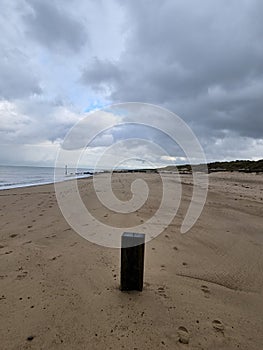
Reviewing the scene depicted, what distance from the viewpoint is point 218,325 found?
247 cm

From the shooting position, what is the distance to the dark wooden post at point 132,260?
282 cm

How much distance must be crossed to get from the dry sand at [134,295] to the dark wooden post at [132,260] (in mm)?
125

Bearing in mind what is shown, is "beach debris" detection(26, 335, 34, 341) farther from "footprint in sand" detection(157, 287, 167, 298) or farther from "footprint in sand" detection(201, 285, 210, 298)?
"footprint in sand" detection(201, 285, 210, 298)

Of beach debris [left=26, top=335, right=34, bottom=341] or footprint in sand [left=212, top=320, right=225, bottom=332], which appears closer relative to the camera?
beach debris [left=26, top=335, right=34, bottom=341]

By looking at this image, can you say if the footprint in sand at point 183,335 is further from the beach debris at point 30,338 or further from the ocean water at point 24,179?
the ocean water at point 24,179

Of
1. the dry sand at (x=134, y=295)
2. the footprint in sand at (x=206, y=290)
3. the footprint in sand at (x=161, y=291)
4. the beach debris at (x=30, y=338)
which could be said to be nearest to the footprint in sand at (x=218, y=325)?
the dry sand at (x=134, y=295)

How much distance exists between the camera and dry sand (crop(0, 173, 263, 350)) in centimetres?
229

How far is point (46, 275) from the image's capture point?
135 inches

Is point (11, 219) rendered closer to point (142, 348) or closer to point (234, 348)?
point (142, 348)

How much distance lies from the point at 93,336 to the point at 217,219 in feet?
17.1

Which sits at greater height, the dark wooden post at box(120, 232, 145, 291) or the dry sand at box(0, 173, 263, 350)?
the dark wooden post at box(120, 232, 145, 291)

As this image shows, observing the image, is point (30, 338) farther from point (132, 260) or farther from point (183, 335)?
point (183, 335)

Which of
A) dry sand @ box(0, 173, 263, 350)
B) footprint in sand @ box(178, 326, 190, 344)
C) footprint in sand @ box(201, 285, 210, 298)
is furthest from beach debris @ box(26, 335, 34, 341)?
footprint in sand @ box(201, 285, 210, 298)

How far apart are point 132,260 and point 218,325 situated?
1.08 meters
